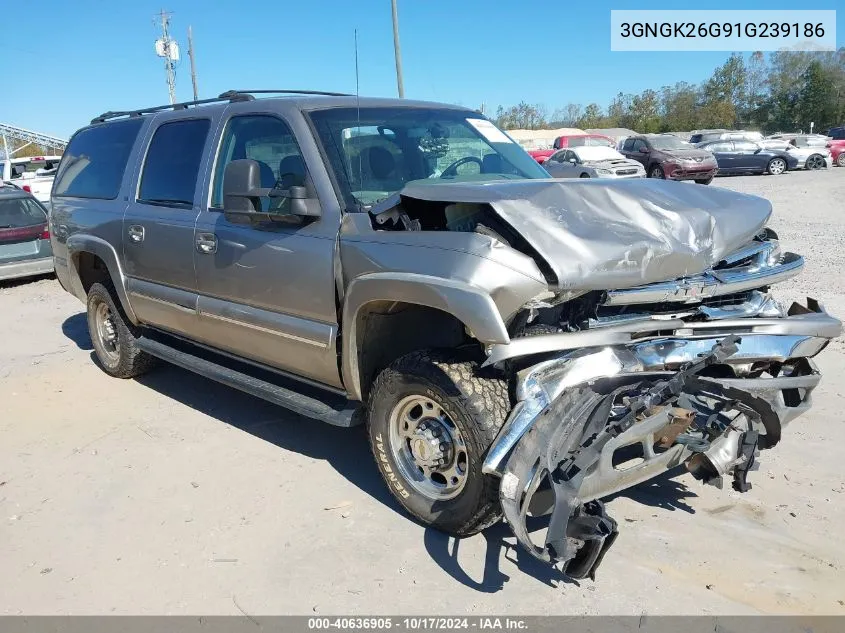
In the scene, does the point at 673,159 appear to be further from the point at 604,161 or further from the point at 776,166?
the point at 776,166

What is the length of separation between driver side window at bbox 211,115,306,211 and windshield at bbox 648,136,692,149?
22104 millimetres

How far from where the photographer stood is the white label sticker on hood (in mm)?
4629

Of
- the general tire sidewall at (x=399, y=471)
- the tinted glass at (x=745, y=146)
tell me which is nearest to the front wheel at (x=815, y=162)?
the tinted glass at (x=745, y=146)

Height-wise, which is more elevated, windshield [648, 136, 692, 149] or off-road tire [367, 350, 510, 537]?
windshield [648, 136, 692, 149]

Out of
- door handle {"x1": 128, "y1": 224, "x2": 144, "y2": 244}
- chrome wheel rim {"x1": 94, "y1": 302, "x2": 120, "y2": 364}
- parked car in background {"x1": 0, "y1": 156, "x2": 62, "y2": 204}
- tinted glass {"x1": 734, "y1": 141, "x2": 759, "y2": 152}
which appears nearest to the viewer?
door handle {"x1": 128, "y1": 224, "x2": 144, "y2": 244}

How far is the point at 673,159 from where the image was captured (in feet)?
75.4

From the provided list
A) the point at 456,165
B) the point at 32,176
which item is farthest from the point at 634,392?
the point at 32,176

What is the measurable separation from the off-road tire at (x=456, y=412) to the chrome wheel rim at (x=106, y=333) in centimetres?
364

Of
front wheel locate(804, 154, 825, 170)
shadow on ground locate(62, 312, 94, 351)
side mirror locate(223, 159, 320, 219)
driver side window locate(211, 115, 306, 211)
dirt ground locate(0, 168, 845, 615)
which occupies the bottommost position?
dirt ground locate(0, 168, 845, 615)

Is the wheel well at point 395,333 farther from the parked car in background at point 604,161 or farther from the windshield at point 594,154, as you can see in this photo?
the windshield at point 594,154

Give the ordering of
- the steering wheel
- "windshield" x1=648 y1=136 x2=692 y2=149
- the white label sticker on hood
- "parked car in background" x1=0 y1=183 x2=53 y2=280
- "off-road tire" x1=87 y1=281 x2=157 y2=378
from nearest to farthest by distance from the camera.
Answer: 1. the steering wheel
2. the white label sticker on hood
3. "off-road tire" x1=87 y1=281 x2=157 y2=378
4. "parked car in background" x1=0 y1=183 x2=53 y2=280
5. "windshield" x1=648 y1=136 x2=692 y2=149

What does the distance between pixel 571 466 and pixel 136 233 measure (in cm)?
375

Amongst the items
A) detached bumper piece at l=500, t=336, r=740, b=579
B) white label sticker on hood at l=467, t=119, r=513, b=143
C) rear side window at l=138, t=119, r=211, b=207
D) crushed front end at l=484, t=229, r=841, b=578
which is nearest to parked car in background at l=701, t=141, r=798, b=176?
white label sticker on hood at l=467, t=119, r=513, b=143

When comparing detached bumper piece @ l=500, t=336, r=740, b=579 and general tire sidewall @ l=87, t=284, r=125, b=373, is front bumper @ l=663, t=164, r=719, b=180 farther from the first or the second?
detached bumper piece @ l=500, t=336, r=740, b=579
